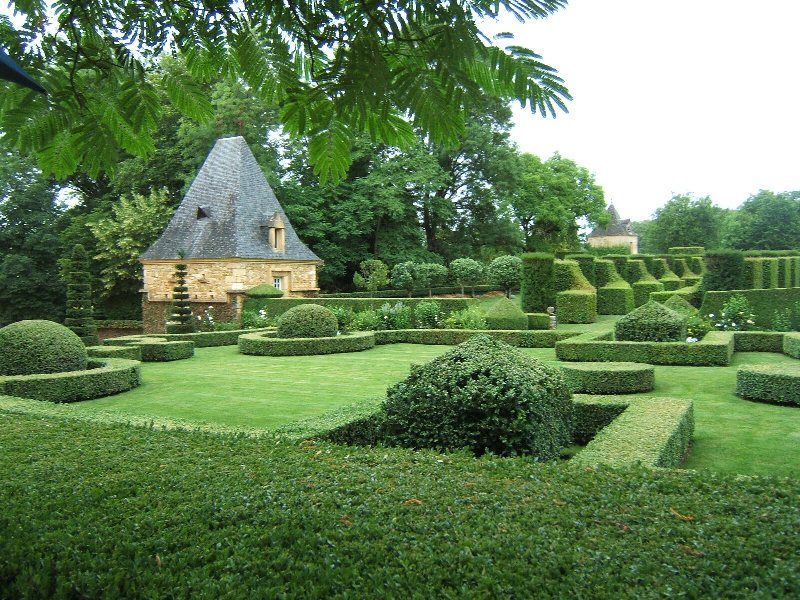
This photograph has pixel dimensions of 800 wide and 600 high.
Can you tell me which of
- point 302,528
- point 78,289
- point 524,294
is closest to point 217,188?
point 78,289

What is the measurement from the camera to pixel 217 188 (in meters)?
32.4

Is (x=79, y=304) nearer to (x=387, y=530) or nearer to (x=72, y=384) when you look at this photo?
(x=72, y=384)

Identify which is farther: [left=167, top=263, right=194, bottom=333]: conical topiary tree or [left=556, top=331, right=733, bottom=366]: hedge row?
[left=167, top=263, right=194, bottom=333]: conical topiary tree

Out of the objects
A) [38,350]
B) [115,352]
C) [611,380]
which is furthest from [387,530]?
[115,352]

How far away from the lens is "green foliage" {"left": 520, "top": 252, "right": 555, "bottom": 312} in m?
25.2

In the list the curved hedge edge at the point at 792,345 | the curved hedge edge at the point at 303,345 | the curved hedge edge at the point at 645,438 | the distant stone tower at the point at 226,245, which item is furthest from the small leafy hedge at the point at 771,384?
the distant stone tower at the point at 226,245

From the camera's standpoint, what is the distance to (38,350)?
1307cm

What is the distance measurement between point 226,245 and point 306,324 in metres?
12.1

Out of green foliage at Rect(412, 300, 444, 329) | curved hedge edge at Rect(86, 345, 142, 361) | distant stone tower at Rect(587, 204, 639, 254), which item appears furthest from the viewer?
distant stone tower at Rect(587, 204, 639, 254)

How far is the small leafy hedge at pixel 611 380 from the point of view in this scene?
11.6 m

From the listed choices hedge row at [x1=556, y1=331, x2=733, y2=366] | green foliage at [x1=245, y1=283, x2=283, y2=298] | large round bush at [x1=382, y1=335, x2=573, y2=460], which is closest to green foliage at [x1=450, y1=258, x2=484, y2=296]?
green foliage at [x1=245, y1=283, x2=283, y2=298]

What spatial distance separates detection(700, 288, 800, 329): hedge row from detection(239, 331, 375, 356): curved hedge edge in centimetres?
1099

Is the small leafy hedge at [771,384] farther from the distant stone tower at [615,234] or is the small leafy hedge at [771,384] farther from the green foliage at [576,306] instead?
the distant stone tower at [615,234]

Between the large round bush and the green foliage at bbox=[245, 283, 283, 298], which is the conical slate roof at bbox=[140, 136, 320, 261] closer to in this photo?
the green foliage at bbox=[245, 283, 283, 298]
